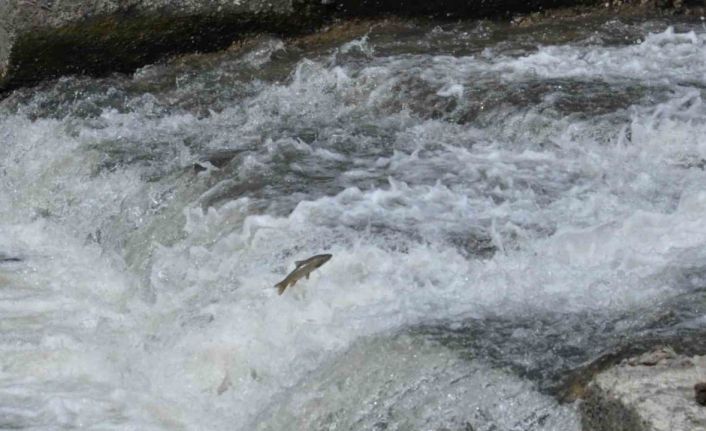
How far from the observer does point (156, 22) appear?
7.30 m

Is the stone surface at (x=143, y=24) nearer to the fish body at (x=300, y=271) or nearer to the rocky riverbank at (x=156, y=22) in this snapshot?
the rocky riverbank at (x=156, y=22)

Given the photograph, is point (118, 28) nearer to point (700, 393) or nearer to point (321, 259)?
point (321, 259)

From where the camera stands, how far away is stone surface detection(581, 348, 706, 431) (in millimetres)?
3260

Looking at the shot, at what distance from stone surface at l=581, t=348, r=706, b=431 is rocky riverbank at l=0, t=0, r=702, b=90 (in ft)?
14.6

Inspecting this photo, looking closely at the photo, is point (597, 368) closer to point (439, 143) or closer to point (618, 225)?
point (618, 225)

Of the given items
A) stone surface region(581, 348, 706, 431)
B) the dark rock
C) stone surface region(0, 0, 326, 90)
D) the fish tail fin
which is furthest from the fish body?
stone surface region(0, 0, 326, 90)

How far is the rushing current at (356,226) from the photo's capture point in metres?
4.01

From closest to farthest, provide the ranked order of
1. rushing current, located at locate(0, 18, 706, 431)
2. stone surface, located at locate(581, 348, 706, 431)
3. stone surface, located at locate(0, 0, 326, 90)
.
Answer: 1. stone surface, located at locate(581, 348, 706, 431)
2. rushing current, located at locate(0, 18, 706, 431)
3. stone surface, located at locate(0, 0, 326, 90)

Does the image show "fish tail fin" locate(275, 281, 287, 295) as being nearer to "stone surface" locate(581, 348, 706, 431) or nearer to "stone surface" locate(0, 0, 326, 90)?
"stone surface" locate(581, 348, 706, 431)

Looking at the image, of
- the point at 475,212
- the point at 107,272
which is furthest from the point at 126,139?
the point at 475,212

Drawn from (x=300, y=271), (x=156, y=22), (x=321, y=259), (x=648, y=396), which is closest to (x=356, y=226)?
(x=321, y=259)

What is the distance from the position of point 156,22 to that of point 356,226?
9.17 feet

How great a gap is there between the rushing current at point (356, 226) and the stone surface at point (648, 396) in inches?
4.3

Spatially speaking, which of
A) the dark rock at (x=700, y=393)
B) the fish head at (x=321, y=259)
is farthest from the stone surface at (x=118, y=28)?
the dark rock at (x=700, y=393)
